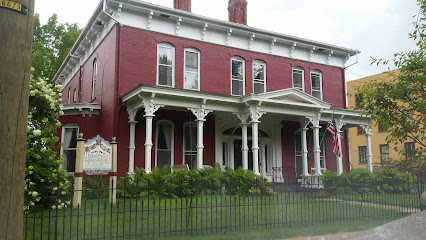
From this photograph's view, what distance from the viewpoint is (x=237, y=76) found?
63.7ft

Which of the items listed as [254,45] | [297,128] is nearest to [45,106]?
[254,45]

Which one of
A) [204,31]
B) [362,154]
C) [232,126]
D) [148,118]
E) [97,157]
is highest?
[204,31]

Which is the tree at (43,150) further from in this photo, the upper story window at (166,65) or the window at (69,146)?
the upper story window at (166,65)

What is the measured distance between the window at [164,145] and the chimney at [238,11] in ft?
26.0

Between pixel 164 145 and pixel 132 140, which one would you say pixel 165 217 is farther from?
pixel 164 145

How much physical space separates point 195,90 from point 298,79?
28.2ft

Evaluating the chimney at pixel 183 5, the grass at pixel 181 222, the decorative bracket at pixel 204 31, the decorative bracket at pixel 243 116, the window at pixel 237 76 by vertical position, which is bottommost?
the grass at pixel 181 222

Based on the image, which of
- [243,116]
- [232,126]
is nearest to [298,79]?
[232,126]

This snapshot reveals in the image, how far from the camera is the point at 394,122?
342 inches

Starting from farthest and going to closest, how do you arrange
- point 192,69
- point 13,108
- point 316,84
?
point 316,84 < point 192,69 < point 13,108

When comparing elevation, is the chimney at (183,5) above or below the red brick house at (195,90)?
above

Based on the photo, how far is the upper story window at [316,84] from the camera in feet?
71.6

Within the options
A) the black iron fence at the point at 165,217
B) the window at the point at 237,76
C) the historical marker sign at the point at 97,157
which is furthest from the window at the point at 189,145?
the historical marker sign at the point at 97,157

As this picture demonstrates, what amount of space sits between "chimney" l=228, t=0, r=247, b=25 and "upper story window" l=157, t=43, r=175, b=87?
5515mm
